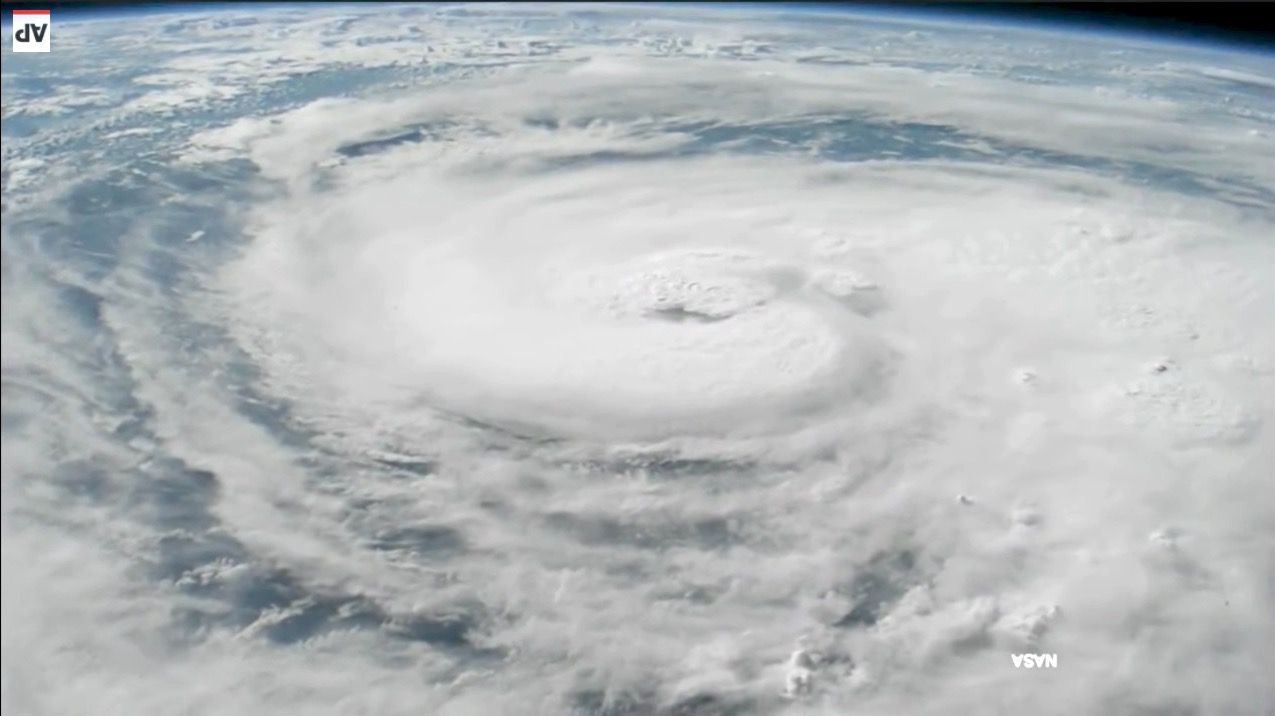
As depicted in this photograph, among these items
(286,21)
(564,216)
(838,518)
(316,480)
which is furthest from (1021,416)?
(286,21)

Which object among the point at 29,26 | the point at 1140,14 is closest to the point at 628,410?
the point at 29,26

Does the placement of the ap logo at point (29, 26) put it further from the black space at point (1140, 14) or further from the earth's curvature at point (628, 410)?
the earth's curvature at point (628, 410)

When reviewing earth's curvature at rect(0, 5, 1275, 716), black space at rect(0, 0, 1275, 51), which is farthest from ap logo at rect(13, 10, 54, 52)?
earth's curvature at rect(0, 5, 1275, 716)

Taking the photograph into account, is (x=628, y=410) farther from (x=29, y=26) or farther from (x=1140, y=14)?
(x=1140, y=14)

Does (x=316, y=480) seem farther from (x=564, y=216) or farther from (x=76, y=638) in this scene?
(x=564, y=216)

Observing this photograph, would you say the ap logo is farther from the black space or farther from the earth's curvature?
the earth's curvature

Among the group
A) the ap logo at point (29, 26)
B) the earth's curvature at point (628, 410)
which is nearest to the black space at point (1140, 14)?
the ap logo at point (29, 26)
